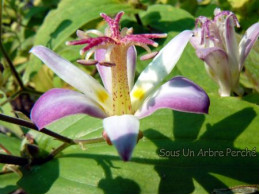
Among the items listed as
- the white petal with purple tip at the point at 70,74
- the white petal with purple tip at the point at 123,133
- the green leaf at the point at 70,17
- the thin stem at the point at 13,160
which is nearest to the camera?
the white petal with purple tip at the point at 123,133

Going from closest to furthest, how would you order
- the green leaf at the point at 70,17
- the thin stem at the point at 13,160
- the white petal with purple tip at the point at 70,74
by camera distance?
the white petal with purple tip at the point at 70,74 → the thin stem at the point at 13,160 → the green leaf at the point at 70,17

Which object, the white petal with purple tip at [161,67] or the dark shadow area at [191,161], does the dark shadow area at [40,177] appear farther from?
the white petal with purple tip at [161,67]

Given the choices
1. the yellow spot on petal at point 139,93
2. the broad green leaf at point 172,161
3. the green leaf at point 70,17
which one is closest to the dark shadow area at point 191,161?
the broad green leaf at point 172,161

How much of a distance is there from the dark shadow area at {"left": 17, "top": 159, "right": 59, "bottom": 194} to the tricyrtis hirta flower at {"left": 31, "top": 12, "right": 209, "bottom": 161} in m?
0.22


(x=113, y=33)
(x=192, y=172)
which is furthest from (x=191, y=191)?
(x=113, y=33)

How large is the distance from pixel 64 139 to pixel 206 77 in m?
0.39

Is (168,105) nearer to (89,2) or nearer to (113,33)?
(113,33)

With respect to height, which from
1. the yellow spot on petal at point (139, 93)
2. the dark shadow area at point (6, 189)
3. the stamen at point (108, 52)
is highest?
the stamen at point (108, 52)

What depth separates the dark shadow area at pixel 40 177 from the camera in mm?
797

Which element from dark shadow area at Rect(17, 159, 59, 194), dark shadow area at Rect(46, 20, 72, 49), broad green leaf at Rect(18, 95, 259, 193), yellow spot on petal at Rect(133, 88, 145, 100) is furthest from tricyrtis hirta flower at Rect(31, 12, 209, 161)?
dark shadow area at Rect(46, 20, 72, 49)

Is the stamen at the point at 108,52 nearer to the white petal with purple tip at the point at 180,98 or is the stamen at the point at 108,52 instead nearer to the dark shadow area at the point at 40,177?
the white petal with purple tip at the point at 180,98

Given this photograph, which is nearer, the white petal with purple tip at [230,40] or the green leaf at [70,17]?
the white petal with purple tip at [230,40]

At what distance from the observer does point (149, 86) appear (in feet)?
2.36

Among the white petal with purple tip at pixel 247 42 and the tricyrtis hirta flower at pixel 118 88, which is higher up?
the tricyrtis hirta flower at pixel 118 88
